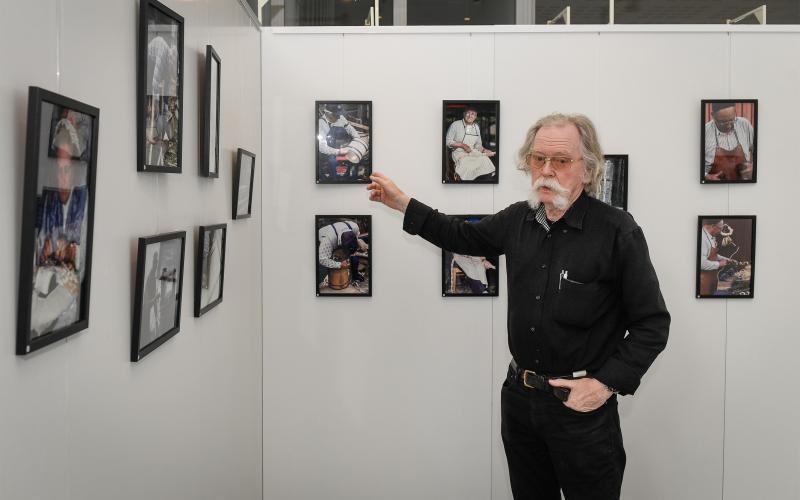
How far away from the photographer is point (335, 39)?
11.9 ft

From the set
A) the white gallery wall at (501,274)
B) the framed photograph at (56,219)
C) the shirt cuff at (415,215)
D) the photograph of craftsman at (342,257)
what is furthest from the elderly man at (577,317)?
the framed photograph at (56,219)

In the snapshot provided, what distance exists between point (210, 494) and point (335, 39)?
2.34 m

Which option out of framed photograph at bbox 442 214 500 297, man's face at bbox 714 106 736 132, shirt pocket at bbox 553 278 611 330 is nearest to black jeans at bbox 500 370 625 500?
shirt pocket at bbox 553 278 611 330

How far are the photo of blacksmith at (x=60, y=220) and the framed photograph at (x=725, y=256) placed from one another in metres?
3.20

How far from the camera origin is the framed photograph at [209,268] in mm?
2381

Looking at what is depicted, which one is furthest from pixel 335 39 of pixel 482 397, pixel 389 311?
pixel 482 397

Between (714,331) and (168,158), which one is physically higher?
(168,158)

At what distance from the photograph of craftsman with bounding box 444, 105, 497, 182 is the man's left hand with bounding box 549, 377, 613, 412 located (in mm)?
1511

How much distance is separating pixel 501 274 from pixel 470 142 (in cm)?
73

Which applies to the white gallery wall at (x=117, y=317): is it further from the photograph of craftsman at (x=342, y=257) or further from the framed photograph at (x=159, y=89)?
the photograph of craftsman at (x=342, y=257)

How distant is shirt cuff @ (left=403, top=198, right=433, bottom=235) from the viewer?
2879 millimetres

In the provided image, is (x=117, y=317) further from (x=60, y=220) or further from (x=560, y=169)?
(x=560, y=169)

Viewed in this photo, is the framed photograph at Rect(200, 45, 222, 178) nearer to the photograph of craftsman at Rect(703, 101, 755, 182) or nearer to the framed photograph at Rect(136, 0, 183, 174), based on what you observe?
the framed photograph at Rect(136, 0, 183, 174)

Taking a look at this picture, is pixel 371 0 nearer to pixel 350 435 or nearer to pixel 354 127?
pixel 354 127
